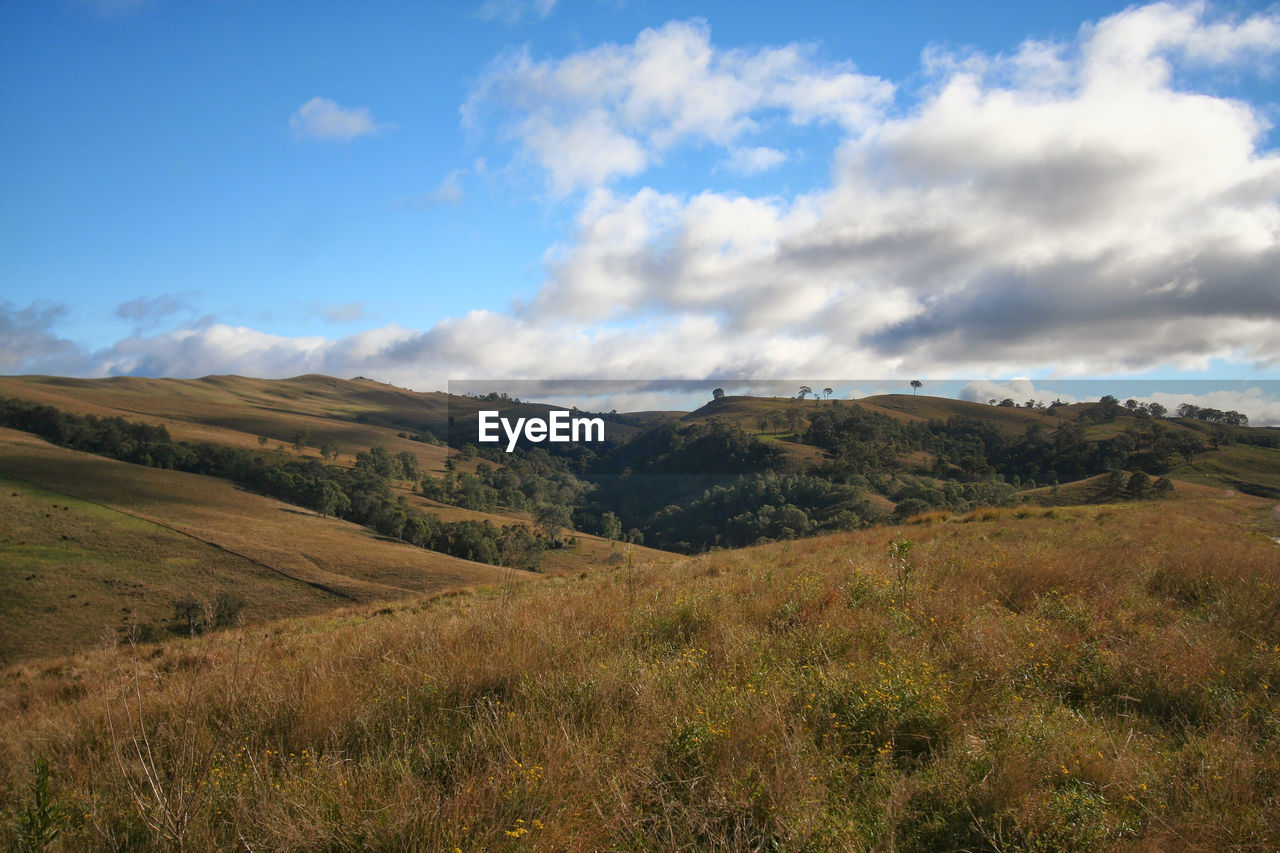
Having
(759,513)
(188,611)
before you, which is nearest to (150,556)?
(188,611)

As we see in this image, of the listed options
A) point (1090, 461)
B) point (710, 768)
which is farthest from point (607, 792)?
point (1090, 461)

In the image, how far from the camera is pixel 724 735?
378 centimetres

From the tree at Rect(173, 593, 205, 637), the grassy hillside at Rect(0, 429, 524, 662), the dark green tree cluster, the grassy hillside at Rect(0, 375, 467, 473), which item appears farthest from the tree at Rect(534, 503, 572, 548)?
the tree at Rect(173, 593, 205, 637)

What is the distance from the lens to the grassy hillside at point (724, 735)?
315 cm

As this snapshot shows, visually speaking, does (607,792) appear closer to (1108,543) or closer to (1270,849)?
(1270,849)

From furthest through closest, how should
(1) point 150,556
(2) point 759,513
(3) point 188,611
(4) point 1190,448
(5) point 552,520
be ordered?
(5) point 552,520
(2) point 759,513
(4) point 1190,448
(1) point 150,556
(3) point 188,611

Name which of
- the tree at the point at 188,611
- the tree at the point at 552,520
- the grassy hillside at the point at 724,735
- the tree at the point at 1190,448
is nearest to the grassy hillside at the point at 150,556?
→ the tree at the point at 188,611

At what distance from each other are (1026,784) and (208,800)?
15.9 feet

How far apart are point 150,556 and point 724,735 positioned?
67.7 meters

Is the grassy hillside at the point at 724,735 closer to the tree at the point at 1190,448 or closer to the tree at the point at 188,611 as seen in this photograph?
the tree at the point at 188,611

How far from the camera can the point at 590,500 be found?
137125 mm

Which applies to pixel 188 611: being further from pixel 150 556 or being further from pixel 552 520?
pixel 552 520

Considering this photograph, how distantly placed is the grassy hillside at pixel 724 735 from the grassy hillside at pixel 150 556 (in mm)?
36766

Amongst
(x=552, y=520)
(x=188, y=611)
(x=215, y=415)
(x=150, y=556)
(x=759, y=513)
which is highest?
(x=215, y=415)
